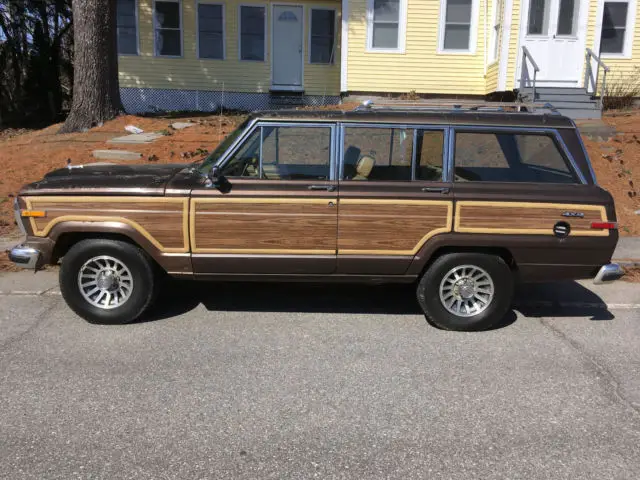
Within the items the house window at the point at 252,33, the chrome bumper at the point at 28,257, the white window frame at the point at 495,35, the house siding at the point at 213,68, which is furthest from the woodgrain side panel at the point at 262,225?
the house window at the point at 252,33

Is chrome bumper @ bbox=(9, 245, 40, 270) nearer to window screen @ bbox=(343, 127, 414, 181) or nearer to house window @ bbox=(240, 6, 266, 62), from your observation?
window screen @ bbox=(343, 127, 414, 181)

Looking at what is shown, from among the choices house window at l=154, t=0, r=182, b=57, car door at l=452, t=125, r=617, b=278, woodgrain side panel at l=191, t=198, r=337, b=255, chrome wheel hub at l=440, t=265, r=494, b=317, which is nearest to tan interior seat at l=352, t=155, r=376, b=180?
woodgrain side panel at l=191, t=198, r=337, b=255

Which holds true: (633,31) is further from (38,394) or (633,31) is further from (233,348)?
(38,394)

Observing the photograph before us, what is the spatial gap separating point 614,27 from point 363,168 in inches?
574

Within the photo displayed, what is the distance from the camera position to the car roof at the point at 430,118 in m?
5.23

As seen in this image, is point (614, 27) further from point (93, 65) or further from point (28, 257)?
point (28, 257)

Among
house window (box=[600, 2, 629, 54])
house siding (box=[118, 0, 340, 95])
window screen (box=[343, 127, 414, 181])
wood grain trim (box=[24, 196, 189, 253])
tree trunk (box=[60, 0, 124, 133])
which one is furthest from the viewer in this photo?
house siding (box=[118, 0, 340, 95])

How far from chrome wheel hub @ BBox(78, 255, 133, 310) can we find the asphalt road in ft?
0.85

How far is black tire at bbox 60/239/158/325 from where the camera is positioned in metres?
5.21

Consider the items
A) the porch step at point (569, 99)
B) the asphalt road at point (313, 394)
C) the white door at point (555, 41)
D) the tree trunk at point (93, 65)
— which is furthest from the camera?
the white door at point (555, 41)

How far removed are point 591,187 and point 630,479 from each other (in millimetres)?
2751

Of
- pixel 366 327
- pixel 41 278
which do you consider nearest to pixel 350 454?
pixel 366 327

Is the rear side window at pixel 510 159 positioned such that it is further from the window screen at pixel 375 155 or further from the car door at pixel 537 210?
the window screen at pixel 375 155

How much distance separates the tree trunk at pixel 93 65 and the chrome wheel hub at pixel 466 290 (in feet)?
34.2
